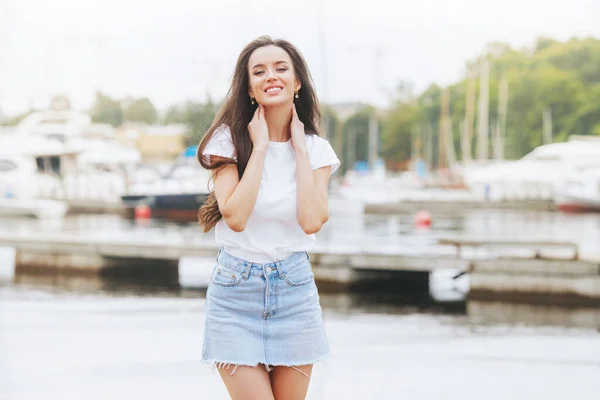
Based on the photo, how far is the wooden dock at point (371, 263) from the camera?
1329cm

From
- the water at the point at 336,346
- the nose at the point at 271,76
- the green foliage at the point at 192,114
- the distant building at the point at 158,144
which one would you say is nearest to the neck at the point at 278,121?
the nose at the point at 271,76

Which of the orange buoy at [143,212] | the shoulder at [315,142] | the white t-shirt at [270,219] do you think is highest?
the shoulder at [315,142]

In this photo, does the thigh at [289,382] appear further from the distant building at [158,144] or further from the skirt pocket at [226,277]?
the distant building at [158,144]

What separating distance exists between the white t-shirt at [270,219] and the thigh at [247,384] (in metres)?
0.37

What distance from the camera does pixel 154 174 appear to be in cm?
4691

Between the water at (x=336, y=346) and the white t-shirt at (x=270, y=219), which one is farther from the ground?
the white t-shirt at (x=270, y=219)

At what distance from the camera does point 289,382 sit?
3043mm

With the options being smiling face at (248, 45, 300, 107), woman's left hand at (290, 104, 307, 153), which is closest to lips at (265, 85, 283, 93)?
smiling face at (248, 45, 300, 107)

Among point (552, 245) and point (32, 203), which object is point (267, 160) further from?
point (32, 203)

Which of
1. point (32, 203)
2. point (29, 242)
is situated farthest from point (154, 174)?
point (29, 242)

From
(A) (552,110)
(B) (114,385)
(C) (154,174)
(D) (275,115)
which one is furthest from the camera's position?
(A) (552,110)

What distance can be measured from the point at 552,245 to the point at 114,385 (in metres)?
8.29

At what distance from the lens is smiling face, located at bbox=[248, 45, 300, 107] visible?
305 cm

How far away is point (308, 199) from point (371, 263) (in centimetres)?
1136
